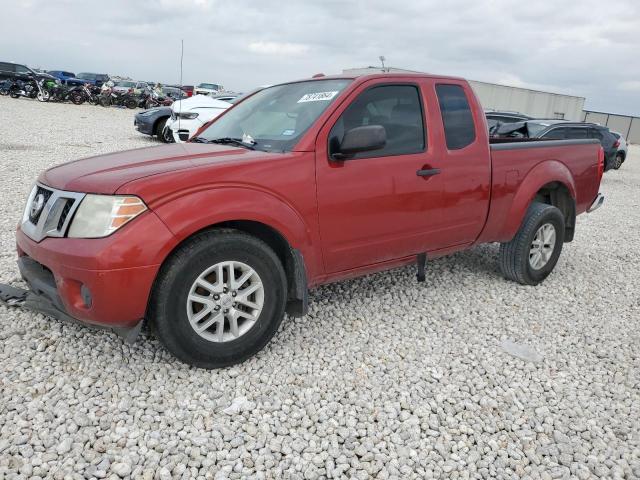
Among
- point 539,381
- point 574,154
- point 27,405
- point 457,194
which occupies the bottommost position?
point 27,405

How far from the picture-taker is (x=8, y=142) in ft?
38.4

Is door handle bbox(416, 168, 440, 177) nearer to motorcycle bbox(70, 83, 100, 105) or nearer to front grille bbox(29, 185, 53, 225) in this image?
front grille bbox(29, 185, 53, 225)

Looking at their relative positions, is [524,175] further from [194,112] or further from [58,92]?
[58,92]

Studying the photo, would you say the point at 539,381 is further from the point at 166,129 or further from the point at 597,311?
the point at 166,129

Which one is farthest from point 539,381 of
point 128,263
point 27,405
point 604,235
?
point 604,235

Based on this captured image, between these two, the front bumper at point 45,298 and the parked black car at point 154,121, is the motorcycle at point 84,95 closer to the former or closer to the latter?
the parked black car at point 154,121

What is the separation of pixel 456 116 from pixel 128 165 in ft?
8.20

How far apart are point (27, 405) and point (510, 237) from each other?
3.88 meters

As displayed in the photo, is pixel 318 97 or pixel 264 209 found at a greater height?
pixel 318 97

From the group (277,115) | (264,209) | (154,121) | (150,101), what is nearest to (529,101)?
(150,101)

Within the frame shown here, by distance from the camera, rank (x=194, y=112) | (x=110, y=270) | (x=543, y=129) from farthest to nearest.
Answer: (x=194, y=112) < (x=543, y=129) < (x=110, y=270)

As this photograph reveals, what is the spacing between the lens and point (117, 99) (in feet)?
91.9

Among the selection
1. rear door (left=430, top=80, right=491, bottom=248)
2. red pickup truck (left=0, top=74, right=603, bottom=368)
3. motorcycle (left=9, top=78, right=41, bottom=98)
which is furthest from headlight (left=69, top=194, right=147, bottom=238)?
motorcycle (left=9, top=78, right=41, bottom=98)

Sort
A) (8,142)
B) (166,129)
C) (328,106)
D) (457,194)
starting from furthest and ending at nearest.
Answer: (166,129), (8,142), (457,194), (328,106)
